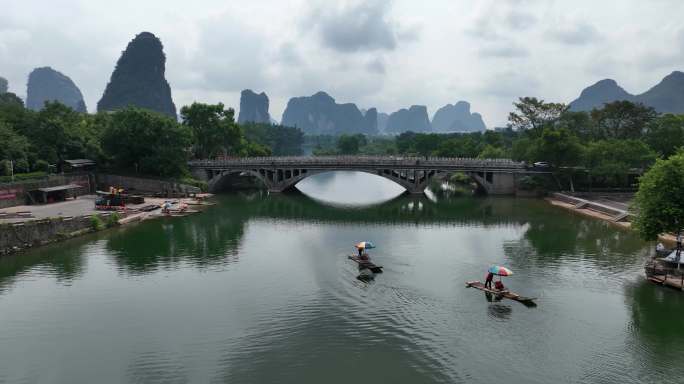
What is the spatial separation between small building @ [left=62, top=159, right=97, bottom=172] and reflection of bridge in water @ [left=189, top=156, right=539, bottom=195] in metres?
19.9

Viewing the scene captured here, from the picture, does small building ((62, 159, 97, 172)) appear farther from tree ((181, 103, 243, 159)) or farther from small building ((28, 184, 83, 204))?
tree ((181, 103, 243, 159))

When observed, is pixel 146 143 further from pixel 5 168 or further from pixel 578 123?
pixel 578 123

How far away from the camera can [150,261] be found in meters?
46.6

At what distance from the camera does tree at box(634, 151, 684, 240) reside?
123 ft

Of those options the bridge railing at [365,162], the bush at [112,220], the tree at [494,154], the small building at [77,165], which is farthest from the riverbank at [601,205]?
the small building at [77,165]

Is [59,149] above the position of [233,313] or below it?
above

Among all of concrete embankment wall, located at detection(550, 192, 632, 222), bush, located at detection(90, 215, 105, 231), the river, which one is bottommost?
the river

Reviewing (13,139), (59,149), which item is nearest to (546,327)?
(13,139)

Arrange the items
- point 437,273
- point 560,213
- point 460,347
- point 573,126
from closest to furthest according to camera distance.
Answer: point 460,347, point 437,273, point 560,213, point 573,126

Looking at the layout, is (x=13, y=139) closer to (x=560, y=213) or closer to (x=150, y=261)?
(x=150, y=261)

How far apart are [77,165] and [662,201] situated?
8697cm

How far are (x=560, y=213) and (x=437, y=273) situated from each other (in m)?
40.4

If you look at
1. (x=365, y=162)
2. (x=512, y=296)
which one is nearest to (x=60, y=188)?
(x=365, y=162)

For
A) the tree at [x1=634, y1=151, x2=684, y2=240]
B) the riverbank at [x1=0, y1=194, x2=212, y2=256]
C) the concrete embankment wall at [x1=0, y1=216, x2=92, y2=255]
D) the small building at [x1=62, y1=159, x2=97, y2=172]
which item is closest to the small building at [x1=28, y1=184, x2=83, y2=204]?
the riverbank at [x1=0, y1=194, x2=212, y2=256]
